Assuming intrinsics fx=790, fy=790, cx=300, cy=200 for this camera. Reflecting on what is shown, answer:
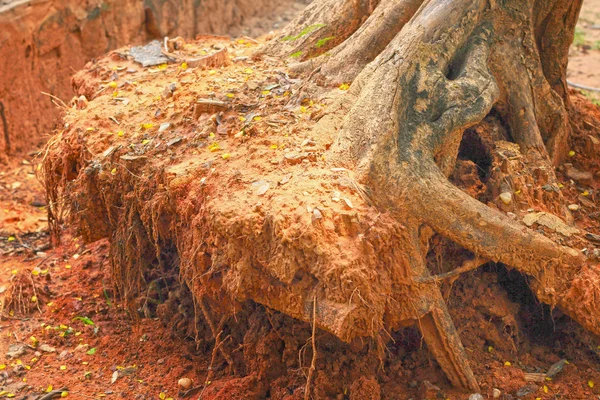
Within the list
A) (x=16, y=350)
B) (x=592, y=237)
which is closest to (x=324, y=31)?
Answer: (x=592, y=237)

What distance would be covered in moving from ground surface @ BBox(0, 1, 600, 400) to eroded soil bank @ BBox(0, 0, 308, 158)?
6.82 ft

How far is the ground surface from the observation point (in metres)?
3.87

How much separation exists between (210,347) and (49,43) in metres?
3.82

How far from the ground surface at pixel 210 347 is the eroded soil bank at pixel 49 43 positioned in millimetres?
2078

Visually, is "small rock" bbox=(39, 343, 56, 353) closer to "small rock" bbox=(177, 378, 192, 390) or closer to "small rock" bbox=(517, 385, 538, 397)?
"small rock" bbox=(177, 378, 192, 390)

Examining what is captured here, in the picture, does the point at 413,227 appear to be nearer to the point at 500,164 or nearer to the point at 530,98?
the point at 500,164

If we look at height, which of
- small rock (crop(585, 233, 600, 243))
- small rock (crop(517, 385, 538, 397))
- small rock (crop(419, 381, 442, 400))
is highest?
small rock (crop(585, 233, 600, 243))

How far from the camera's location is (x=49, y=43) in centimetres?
694

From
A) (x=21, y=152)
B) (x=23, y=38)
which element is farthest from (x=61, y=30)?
(x=21, y=152)

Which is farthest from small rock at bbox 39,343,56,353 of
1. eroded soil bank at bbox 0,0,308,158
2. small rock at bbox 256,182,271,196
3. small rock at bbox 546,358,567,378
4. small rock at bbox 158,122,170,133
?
small rock at bbox 546,358,567,378

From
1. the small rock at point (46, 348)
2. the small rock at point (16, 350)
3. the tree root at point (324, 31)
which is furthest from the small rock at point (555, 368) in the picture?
the small rock at point (16, 350)

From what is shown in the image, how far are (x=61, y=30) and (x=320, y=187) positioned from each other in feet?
14.4

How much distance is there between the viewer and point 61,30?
7027 millimetres

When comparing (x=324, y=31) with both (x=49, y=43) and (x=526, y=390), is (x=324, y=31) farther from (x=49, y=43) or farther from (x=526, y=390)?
(x=49, y=43)
